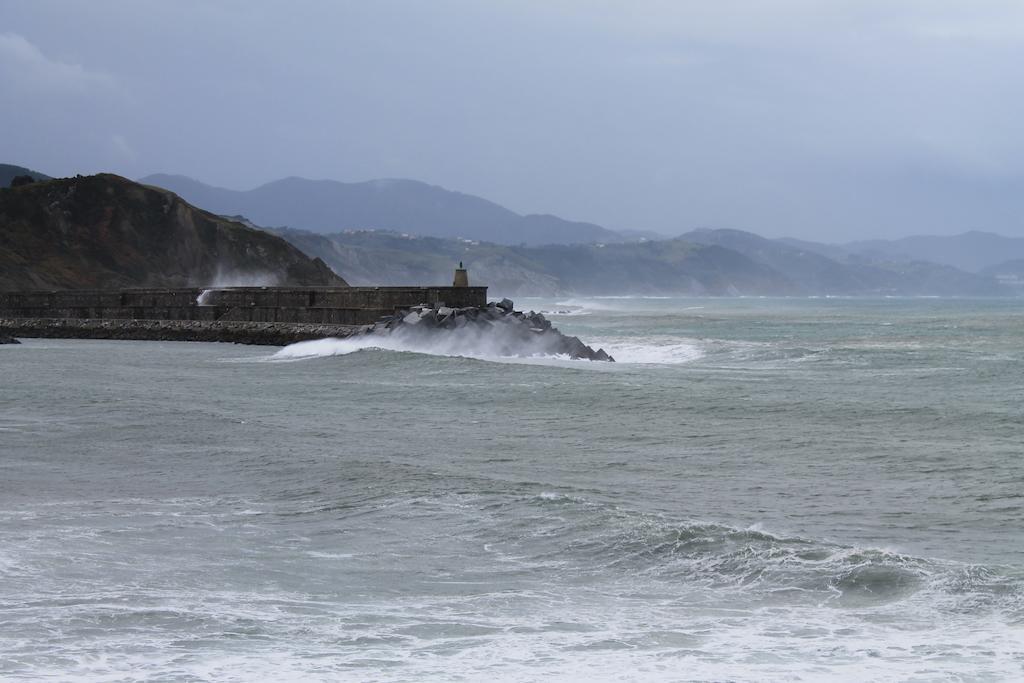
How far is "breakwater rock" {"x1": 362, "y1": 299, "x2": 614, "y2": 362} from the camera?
112ft

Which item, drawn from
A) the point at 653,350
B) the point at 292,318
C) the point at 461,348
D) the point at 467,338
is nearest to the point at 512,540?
the point at 461,348

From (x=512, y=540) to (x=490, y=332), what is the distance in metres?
25.9

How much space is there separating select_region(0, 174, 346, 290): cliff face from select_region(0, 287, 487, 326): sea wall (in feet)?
110

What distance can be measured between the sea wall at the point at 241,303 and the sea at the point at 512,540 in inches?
834

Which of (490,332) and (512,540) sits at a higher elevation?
(490,332)

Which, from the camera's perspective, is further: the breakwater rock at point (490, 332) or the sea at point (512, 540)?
the breakwater rock at point (490, 332)

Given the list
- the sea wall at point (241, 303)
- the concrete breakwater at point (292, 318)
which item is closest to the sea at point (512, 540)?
the concrete breakwater at point (292, 318)

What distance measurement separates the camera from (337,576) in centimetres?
801

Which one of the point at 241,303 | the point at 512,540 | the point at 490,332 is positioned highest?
the point at 241,303

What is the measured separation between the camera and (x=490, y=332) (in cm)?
3494

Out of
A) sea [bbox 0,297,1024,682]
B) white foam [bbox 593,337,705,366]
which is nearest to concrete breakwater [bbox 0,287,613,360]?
white foam [bbox 593,337,705,366]

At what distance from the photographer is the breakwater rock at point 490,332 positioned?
34281 mm

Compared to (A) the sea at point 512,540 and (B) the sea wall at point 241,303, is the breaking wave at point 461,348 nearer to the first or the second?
(B) the sea wall at point 241,303

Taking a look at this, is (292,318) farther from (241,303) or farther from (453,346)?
(453,346)
